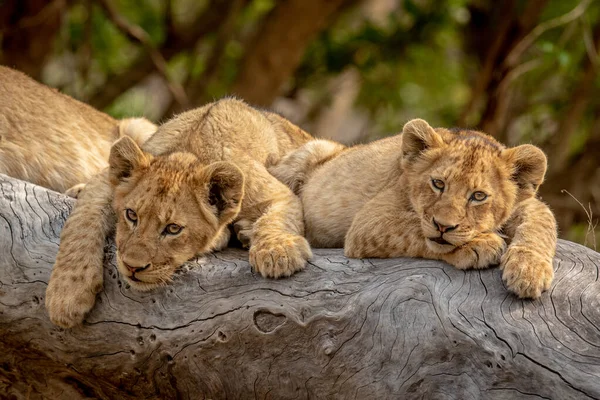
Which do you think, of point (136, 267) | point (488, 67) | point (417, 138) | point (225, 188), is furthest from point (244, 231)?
point (488, 67)

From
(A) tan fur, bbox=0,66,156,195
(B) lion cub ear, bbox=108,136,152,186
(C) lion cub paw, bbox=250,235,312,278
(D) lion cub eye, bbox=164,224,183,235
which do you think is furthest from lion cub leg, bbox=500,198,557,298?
(A) tan fur, bbox=0,66,156,195

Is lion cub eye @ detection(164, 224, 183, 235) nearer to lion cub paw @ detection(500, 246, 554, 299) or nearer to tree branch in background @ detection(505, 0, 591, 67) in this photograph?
lion cub paw @ detection(500, 246, 554, 299)

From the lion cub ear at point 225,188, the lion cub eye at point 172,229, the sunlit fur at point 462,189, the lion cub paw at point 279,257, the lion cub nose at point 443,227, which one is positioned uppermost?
the sunlit fur at point 462,189

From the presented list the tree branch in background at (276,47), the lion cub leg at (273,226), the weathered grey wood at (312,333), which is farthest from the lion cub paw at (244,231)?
the tree branch in background at (276,47)

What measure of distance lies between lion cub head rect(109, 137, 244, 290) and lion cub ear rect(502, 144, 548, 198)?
1.55m

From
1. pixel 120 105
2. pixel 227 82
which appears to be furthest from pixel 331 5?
pixel 120 105

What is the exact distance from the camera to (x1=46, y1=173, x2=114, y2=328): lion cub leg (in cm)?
508

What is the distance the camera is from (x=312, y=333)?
481 cm

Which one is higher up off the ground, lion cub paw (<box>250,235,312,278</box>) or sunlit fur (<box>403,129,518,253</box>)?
sunlit fur (<box>403,129,518,253</box>)

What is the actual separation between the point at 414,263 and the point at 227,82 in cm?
774

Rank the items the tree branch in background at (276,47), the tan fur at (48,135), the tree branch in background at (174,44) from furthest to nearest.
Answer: the tree branch in background at (174,44) → the tree branch in background at (276,47) → the tan fur at (48,135)

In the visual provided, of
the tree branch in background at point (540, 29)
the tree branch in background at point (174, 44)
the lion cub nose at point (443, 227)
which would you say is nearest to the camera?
the lion cub nose at point (443, 227)

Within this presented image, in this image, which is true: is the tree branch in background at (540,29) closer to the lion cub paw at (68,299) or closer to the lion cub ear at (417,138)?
the lion cub ear at (417,138)

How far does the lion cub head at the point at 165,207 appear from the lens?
4.99 m
